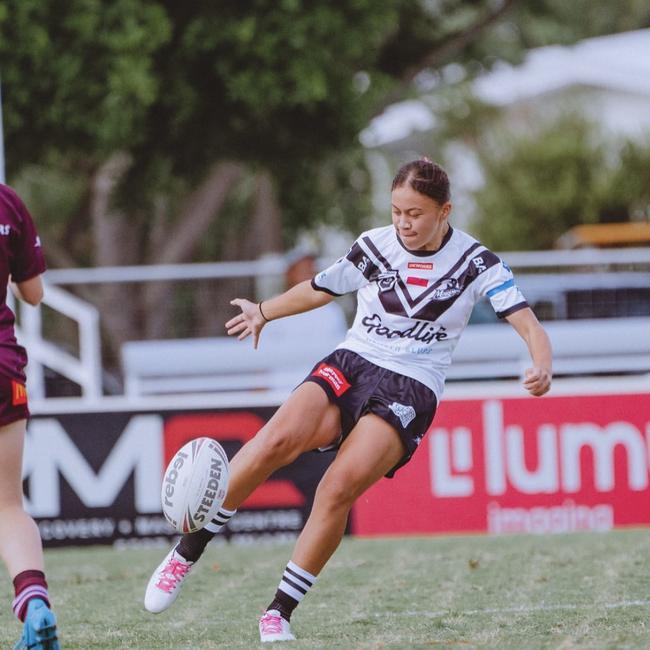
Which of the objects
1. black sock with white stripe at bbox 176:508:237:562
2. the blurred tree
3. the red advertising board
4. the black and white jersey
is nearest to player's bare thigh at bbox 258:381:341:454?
the black and white jersey

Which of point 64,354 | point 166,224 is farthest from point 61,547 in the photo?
point 166,224

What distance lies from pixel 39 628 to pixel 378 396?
1.67m

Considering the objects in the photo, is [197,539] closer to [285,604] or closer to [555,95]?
[285,604]

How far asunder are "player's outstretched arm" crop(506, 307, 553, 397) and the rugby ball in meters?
1.25

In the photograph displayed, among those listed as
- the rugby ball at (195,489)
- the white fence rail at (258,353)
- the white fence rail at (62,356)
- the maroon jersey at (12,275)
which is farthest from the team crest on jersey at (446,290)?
the white fence rail at (62,356)

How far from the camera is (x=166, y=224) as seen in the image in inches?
754

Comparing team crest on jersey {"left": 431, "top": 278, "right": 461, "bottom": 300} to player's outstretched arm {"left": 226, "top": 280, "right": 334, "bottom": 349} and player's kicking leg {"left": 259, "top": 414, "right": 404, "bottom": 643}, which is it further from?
player's kicking leg {"left": 259, "top": 414, "right": 404, "bottom": 643}

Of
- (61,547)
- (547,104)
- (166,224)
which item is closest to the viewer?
(61,547)

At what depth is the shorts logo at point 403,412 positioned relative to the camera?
5.57 metres

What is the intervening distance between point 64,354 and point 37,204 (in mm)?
15022

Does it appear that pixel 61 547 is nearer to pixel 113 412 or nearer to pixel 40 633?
pixel 113 412

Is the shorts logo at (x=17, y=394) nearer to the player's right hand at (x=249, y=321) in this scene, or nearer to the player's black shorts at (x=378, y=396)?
the player's right hand at (x=249, y=321)

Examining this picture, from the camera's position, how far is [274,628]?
5.40m

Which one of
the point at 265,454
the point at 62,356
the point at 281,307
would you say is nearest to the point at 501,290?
the point at 281,307
